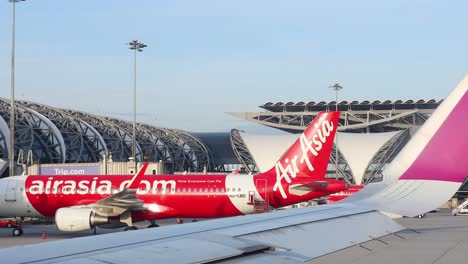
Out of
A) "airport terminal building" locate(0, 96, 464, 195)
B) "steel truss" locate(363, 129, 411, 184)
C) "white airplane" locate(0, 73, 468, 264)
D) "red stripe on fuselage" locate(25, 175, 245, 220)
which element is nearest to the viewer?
"white airplane" locate(0, 73, 468, 264)

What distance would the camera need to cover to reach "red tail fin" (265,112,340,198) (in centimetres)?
2944

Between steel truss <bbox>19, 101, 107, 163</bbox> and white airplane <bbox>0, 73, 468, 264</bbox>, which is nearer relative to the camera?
white airplane <bbox>0, 73, 468, 264</bbox>

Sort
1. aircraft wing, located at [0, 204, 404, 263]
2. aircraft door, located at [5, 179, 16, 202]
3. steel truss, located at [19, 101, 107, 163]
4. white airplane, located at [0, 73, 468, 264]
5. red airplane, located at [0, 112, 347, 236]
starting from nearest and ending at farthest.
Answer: aircraft wing, located at [0, 204, 404, 263] < white airplane, located at [0, 73, 468, 264] < red airplane, located at [0, 112, 347, 236] < aircraft door, located at [5, 179, 16, 202] < steel truss, located at [19, 101, 107, 163]

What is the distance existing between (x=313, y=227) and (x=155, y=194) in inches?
938

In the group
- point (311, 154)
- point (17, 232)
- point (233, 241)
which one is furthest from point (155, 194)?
point (233, 241)

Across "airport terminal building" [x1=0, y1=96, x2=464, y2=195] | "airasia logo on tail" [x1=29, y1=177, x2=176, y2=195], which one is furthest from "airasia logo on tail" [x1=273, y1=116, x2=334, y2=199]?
"airport terminal building" [x1=0, y1=96, x2=464, y2=195]

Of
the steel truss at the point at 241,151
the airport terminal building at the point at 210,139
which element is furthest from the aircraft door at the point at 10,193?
the steel truss at the point at 241,151

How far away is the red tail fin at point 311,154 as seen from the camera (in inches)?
1159

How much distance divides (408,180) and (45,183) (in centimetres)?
2538

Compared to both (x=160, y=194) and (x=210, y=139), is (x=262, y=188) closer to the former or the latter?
(x=160, y=194)

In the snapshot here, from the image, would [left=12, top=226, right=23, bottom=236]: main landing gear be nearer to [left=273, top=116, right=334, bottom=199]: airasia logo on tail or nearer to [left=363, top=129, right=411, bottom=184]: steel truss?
[left=273, top=116, right=334, bottom=199]: airasia logo on tail

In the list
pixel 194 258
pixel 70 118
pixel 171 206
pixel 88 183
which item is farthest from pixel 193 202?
pixel 70 118

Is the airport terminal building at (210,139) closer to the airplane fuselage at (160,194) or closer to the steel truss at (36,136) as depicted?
the steel truss at (36,136)

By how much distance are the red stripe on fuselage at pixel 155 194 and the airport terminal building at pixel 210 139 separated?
2721 cm
